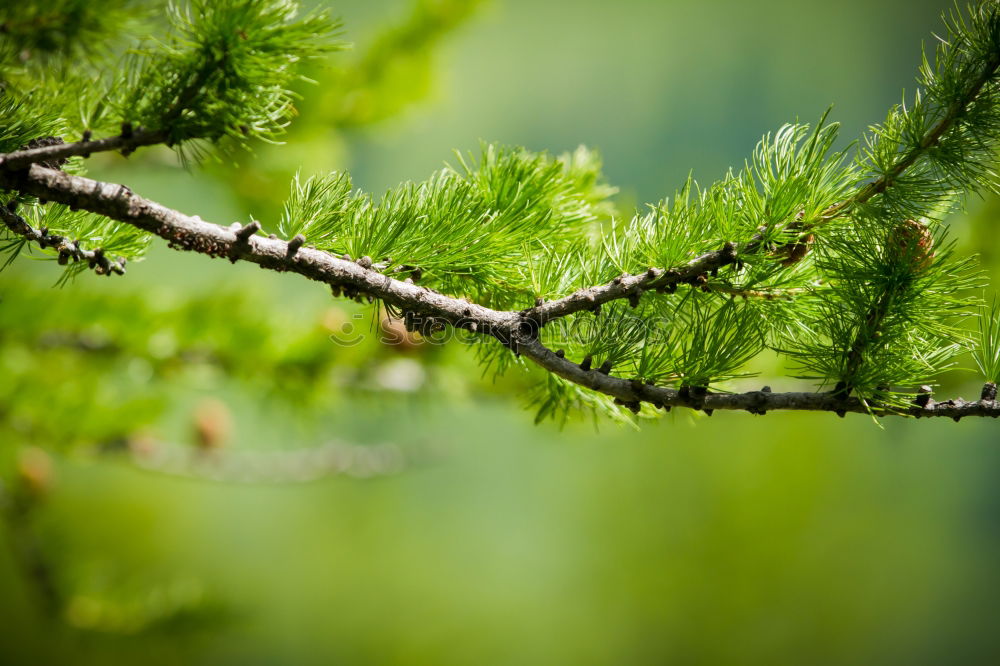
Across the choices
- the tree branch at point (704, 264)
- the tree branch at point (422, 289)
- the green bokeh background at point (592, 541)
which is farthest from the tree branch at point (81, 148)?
the green bokeh background at point (592, 541)

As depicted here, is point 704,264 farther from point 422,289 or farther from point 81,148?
point 81,148

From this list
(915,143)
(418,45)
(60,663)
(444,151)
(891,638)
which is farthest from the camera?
(444,151)

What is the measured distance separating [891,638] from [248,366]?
3.27 metres

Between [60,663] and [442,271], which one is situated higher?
[442,271]

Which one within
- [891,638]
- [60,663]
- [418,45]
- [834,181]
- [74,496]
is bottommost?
[60,663]

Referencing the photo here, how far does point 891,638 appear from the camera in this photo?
3.00m

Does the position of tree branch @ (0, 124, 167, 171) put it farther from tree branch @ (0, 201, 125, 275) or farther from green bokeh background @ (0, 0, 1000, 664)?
green bokeh background @ (0, 0, 1000, 664)

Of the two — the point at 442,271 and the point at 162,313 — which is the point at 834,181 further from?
the point at 162,313

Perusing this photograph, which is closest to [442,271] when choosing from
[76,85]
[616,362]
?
[616,362]

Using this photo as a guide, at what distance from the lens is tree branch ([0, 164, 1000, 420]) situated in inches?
11.5

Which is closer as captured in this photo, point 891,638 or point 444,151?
point 891,638

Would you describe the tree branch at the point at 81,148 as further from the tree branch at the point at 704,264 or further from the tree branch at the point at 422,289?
the tree branch at the point at 704,264

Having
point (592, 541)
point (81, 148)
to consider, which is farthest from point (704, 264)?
point (592, 541)

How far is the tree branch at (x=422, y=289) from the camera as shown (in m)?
0.29
